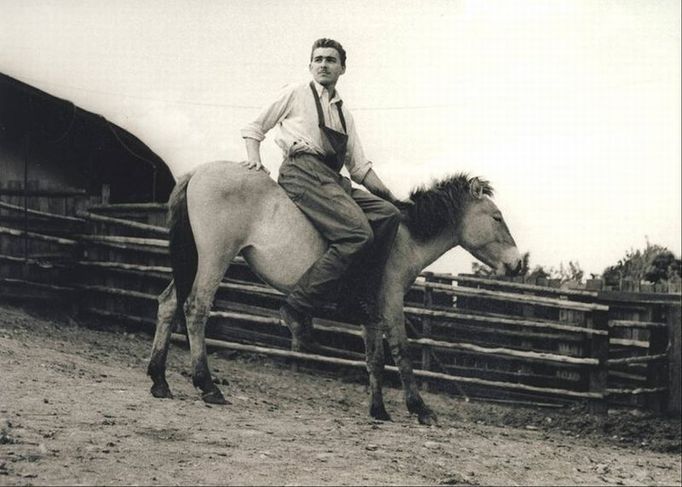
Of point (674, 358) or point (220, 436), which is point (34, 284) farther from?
point (674, 358)

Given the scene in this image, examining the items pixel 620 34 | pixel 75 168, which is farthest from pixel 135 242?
pixel 620 34

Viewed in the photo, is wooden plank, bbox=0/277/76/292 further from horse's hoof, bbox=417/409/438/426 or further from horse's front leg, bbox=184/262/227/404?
horse's hoof, bbox=417/409/438/426

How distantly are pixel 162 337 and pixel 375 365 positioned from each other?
1.13m

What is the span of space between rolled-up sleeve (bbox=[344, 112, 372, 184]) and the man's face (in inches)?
13.0

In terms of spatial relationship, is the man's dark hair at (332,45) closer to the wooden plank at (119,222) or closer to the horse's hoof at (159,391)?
the horse's hoof at (159,391)

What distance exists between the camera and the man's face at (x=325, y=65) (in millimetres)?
3969

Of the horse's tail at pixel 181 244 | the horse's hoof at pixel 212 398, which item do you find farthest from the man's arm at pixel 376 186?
the horse's hoof at pixel 212 398

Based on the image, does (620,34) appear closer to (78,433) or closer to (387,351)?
(387,351)

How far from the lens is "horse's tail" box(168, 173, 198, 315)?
4.20m

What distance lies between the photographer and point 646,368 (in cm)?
783

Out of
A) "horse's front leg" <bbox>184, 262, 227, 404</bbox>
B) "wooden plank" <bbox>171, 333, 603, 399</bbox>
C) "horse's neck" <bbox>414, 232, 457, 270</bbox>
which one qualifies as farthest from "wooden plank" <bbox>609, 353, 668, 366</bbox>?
"horse's front leg" <bbox>184, 262, 227, 404</bbox>

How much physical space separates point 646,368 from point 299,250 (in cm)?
478

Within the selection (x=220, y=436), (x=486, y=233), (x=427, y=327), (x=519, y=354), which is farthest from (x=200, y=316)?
(x=519, y=354)

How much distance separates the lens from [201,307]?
4180mm
